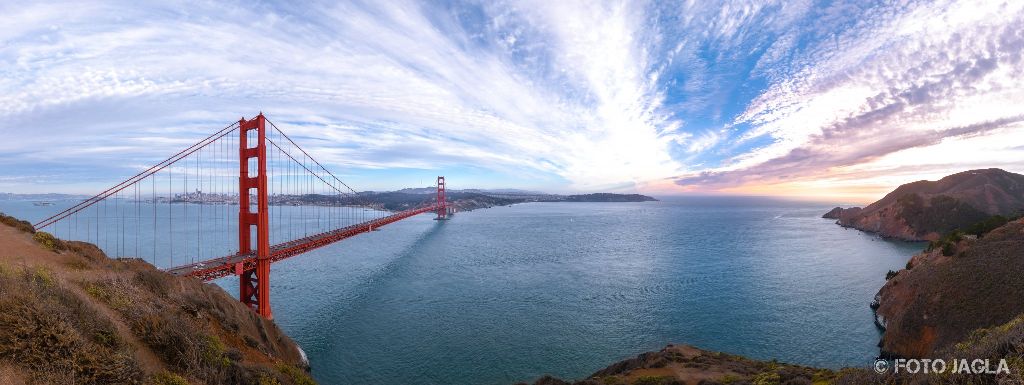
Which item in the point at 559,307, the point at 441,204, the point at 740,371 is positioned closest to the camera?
the point at 740,371

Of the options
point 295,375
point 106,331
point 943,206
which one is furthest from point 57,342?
point 943,206

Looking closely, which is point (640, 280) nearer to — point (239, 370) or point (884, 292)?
point (884, 292)

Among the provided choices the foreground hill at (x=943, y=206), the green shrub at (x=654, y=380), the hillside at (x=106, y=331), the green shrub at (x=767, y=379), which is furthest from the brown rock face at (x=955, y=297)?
the foreground hill at (x=943, y=206)

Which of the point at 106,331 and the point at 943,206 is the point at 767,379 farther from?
the point at 943,206

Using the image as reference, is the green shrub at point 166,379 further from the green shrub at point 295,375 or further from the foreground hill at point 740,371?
the foreground hill at point 740,371

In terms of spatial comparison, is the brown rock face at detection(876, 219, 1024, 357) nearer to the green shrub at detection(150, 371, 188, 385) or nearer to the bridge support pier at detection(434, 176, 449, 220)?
the green shrub at detection(150, 371, 188, 385)

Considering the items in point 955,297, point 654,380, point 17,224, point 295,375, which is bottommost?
point 654,380

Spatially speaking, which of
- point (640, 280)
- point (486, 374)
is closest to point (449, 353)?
point (486, 374)
